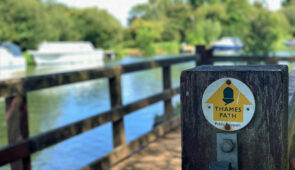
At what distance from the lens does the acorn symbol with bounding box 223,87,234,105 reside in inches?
53.9

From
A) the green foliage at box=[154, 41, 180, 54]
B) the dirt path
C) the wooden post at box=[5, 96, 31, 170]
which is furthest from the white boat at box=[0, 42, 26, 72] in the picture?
the wooden post at box=[5, 96, 31, 170]

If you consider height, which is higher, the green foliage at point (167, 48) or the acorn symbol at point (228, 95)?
the acorn symbol at point (228, 95)

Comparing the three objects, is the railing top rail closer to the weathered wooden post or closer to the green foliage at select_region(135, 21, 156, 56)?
the weathered wooden post

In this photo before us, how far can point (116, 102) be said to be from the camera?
429 centimetres

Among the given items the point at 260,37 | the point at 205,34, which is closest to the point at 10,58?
the point at 260,37

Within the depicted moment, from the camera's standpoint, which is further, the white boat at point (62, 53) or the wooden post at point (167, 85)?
the white boat at point (62, 53)

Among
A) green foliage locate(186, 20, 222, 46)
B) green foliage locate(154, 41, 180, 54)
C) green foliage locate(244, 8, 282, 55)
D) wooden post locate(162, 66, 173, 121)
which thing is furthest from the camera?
green foliage locate(186, 20, 222, 46)

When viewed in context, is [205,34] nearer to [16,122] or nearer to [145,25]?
[145,25]

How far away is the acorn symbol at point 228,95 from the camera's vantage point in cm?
137

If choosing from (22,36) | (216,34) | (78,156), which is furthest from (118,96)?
(216,34)

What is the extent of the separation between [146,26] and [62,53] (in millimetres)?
29719

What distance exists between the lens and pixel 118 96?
4297 millimetres

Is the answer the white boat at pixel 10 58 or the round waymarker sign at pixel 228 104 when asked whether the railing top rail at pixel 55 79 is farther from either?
the white boat at pixel 10 58

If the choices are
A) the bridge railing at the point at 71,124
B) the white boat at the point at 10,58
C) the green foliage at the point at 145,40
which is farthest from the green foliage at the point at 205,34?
the bridge railing at the point at 71,124
